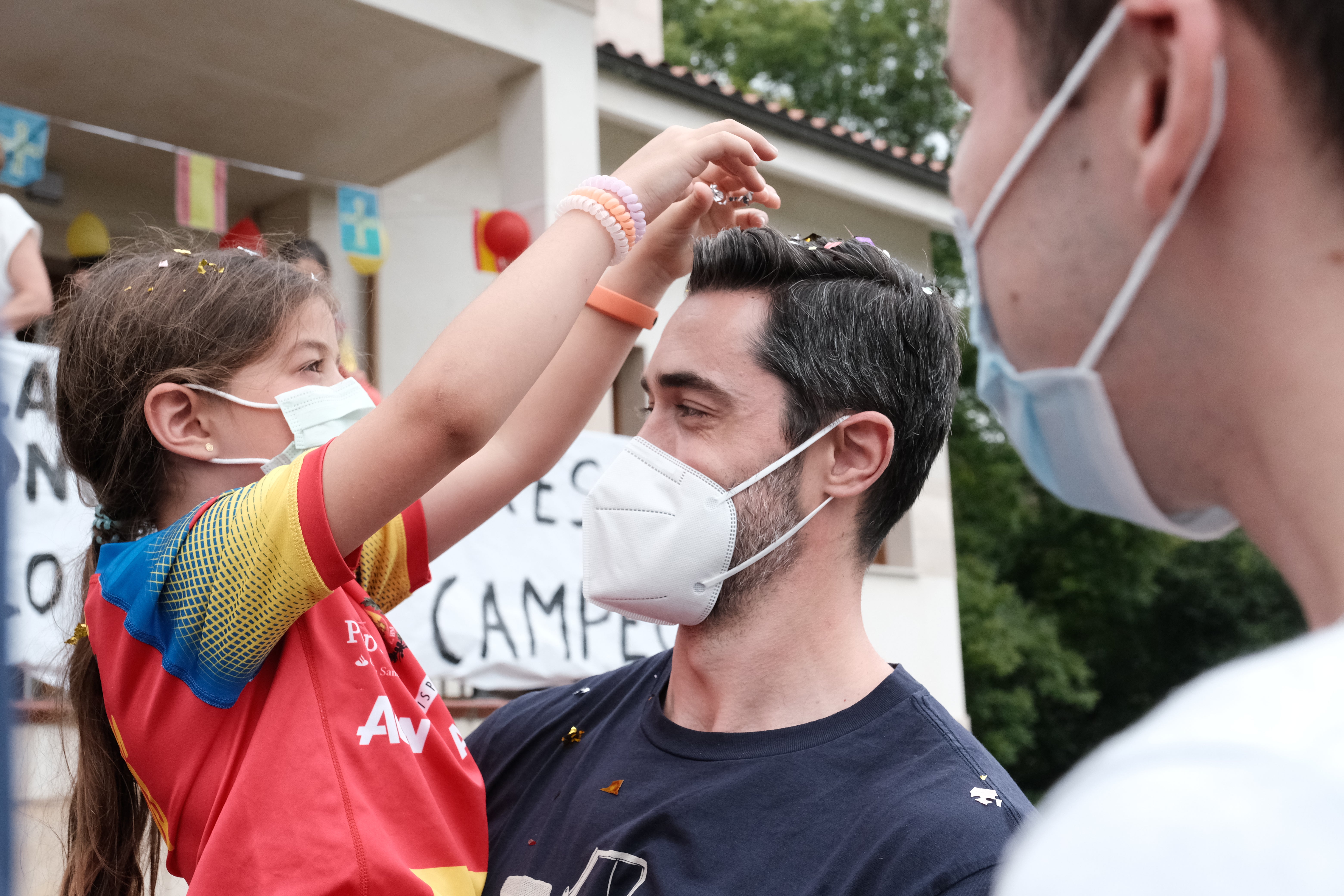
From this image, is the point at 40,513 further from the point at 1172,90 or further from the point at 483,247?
the point at 1172,90

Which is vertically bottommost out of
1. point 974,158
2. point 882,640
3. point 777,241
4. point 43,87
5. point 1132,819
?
point 882,640

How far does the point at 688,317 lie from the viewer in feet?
7.47

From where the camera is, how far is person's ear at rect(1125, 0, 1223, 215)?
667 mm

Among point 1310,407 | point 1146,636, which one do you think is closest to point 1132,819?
point 1310,407

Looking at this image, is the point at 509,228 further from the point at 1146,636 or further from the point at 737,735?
the point at 1146,636

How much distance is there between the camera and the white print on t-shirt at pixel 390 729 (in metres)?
1.79

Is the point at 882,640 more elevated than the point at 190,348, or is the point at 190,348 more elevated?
the point at 190,348

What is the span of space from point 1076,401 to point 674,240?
4.70 feet

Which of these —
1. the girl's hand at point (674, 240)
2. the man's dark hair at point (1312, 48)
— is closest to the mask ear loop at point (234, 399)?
the girl's hand at point (674, 240)

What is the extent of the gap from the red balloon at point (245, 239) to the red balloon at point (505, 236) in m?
1.24

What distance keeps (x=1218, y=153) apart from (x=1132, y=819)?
392 mm

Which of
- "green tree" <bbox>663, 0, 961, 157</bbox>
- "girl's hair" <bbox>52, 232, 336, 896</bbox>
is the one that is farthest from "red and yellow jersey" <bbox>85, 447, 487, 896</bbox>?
"green tree" <bbox>663, 0, 961, 157</bbox>

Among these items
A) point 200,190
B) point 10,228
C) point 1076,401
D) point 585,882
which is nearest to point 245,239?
point 10,228

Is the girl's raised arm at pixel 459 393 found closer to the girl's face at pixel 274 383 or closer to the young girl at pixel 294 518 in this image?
the young girl at pixel 294 518
